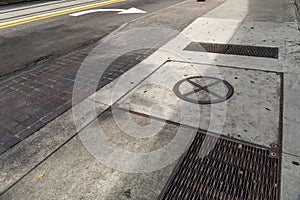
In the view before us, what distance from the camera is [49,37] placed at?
7.46m

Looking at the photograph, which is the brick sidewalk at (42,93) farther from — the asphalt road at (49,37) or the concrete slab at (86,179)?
the concrete slab at (86,179)

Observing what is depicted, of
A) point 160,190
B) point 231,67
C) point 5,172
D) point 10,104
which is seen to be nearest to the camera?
point 160,190

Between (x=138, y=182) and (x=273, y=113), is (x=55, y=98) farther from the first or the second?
(x=273, y=113)

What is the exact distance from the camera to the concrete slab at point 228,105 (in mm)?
3025

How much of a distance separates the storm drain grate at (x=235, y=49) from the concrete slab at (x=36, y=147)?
10.9 feet

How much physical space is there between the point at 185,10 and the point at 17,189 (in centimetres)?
1007

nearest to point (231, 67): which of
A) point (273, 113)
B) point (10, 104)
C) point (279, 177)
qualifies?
point (273, 113)

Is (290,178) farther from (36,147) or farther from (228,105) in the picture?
(36,147)

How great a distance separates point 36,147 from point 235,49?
15.5 feet

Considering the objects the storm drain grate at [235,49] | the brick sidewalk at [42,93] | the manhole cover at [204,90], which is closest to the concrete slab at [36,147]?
the brick sidewalk at [42,93]

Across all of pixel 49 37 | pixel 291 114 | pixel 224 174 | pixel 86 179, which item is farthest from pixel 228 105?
pixel 49 37

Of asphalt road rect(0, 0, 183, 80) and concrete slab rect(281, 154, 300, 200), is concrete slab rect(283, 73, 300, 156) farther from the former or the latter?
asphalt road rect(0, 0, 183, 80)

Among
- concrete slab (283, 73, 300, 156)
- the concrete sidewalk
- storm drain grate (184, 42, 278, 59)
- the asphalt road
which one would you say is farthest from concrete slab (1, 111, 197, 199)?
storm drain grate (184, 42, 278, 59)

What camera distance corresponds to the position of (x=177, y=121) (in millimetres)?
3213
